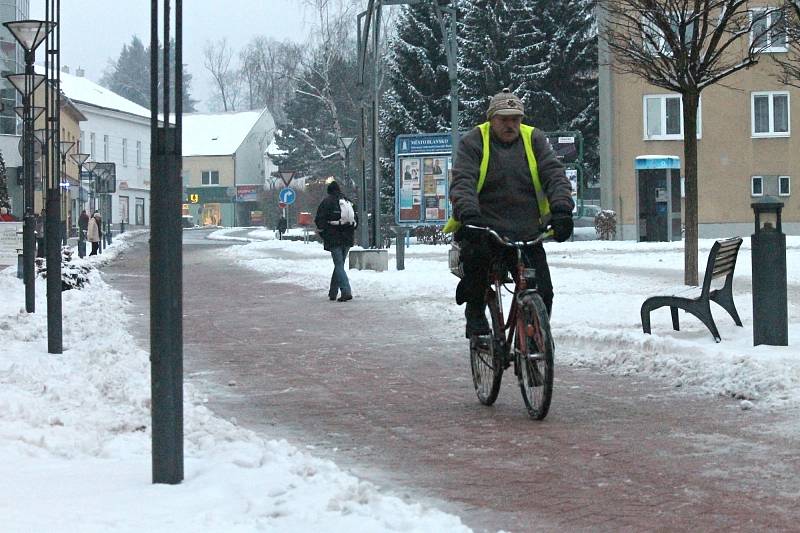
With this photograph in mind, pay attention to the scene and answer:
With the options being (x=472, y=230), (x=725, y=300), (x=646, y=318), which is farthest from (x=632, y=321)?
(x=472, y=230)

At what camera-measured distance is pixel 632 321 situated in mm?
12352

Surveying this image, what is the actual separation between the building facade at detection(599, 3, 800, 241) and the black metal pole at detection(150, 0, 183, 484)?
40.2 meters

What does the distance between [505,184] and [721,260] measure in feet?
12.1

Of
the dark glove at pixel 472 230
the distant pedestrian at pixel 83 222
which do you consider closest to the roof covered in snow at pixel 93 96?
the distant pedestrian at pixel 83 222

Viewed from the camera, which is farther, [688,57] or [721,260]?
[688,57]

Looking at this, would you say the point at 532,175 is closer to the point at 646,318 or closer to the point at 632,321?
the point at 646,318

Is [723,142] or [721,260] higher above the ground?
[723,142]

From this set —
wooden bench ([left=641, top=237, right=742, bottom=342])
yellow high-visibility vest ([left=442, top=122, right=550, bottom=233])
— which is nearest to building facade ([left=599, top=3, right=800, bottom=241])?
wooden bench ([left=641, top=237, right=742, bottom=342])

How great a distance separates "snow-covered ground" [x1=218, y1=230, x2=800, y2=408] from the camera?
8.29 meters

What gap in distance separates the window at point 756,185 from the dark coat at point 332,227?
2974cm

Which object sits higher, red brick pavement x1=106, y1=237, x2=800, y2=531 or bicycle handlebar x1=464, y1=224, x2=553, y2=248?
bicycle handlebar x1=464, y1=224, x2=553, y2=248

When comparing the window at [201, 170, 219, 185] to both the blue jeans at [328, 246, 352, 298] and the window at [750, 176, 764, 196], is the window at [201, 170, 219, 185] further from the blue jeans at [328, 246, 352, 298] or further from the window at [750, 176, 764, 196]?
the blue jeans at [328, 246, 352, 298]

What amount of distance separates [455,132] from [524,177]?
15.2m

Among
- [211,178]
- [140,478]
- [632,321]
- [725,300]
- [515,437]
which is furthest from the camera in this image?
[211,178]
